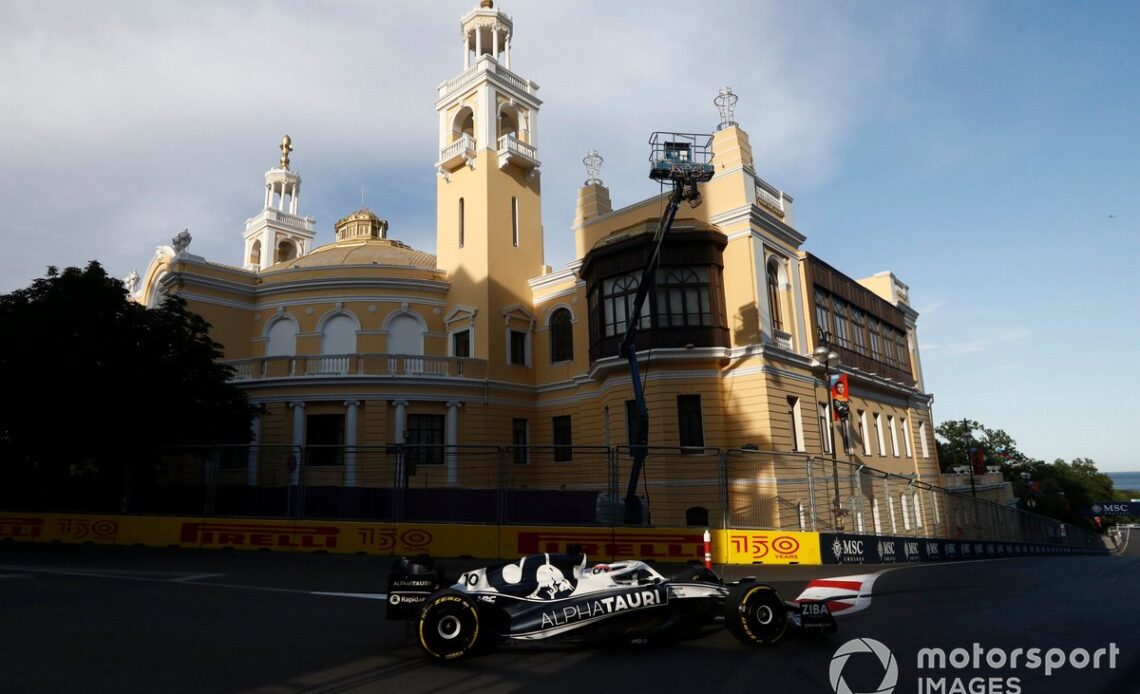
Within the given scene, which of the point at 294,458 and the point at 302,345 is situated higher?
the point at 302,345

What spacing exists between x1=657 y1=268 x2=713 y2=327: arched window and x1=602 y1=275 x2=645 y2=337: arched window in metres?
1.12

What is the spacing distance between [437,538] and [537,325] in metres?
16.8

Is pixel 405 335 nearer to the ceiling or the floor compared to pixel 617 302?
nearer to the ceiling

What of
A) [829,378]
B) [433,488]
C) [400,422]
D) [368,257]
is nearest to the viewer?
[433,488]

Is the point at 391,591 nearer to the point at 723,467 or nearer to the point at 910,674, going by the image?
the point at 910,674

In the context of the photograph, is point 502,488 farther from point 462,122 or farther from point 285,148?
point 285,148

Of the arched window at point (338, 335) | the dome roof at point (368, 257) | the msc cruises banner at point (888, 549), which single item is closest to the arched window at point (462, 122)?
the dome roof at point (368, 257)

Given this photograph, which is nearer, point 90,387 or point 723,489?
point 723,489

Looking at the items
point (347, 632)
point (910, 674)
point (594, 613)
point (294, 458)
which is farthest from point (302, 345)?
point (910, 674)

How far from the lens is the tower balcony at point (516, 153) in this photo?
3200 centimetres

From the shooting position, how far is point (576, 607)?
24.5 feet

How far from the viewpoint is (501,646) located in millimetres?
7809

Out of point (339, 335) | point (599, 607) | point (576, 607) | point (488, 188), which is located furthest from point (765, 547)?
point (339, 335)

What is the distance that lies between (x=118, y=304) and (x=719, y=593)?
844 inches
